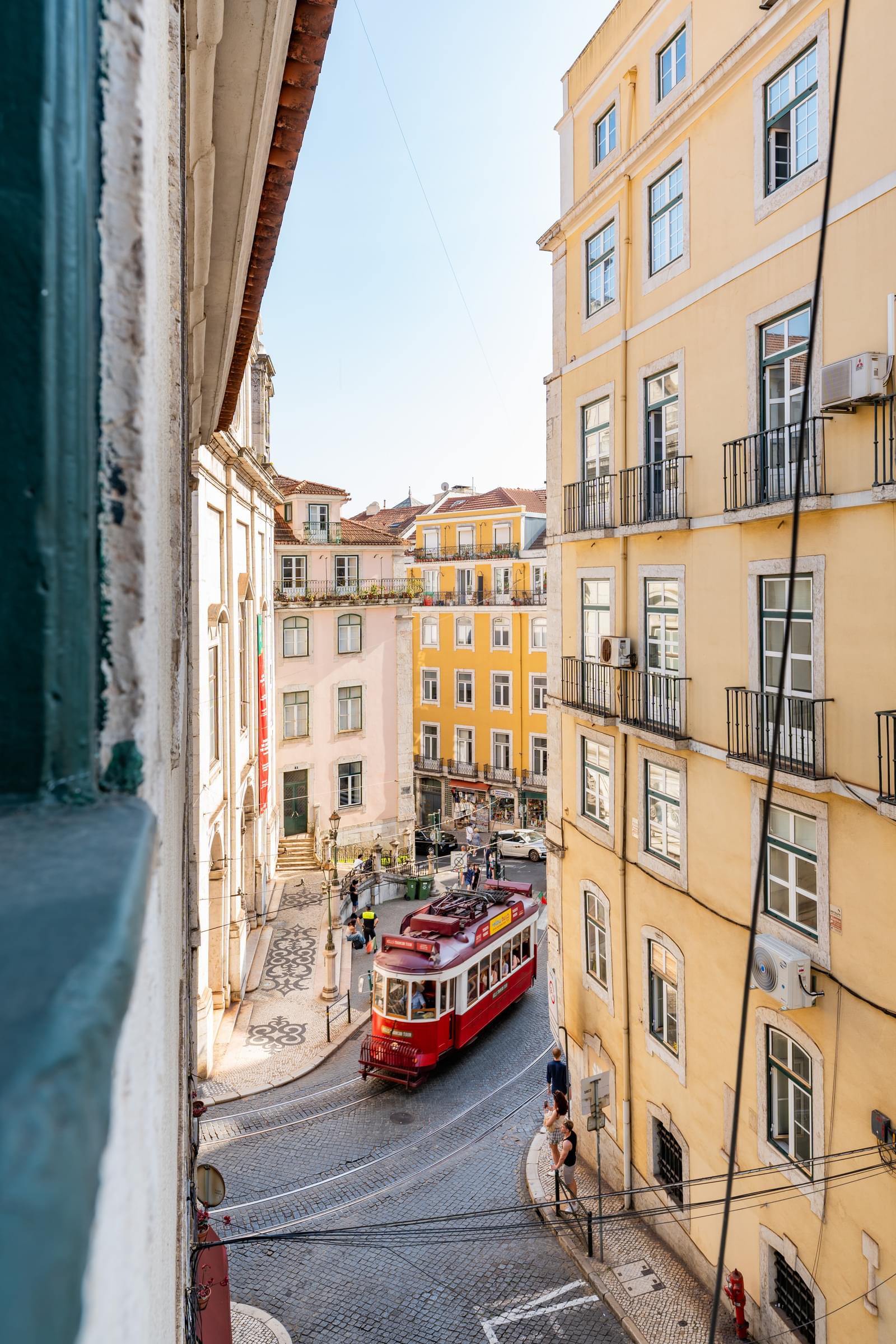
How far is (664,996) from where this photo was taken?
12.9 metres

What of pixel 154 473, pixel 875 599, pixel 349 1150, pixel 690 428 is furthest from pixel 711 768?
pixel 154 473

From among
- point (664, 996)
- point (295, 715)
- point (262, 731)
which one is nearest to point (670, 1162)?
point (664, 996)

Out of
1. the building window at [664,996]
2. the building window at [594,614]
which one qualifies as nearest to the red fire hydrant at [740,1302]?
the building window at [664,996]

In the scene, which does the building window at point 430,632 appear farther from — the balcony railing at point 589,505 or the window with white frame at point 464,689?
the balcony railing at point 589,505

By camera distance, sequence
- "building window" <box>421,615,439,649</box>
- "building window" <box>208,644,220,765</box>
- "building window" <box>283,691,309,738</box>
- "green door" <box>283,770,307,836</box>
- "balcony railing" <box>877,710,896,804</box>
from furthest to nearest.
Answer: "building window" <box>421,615,439,649</box>, "green door" <box>283,770,307,836</box>, "building window" <box>283,691,309,738</box>, "building window" <box>208,644,220,765</box>, "balcony railing" <box>877,710,896,804</box>

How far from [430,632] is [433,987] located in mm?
27084

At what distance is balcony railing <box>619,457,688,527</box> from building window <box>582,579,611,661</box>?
1288mm

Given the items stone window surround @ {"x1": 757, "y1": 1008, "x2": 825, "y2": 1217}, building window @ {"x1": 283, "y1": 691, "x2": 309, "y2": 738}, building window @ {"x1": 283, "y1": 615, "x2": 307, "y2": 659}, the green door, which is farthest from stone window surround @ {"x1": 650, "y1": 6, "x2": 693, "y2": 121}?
the green door

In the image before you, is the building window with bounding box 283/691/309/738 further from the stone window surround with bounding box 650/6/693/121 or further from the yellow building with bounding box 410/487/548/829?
the stone window surround with bounding box 650/6/693/121

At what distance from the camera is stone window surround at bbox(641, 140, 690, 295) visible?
1196 centimetres

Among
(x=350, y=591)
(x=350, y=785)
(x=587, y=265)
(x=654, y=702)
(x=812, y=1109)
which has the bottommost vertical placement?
(x=350, y=785)

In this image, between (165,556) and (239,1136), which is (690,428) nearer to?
(165,556)

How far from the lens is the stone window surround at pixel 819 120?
30.2 feet

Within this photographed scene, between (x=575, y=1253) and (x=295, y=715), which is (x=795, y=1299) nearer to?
(x=575, y=1253)
